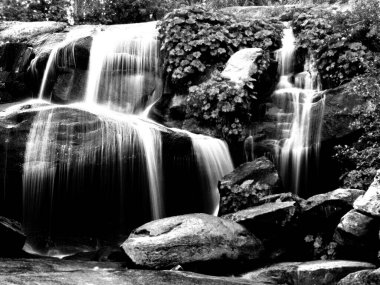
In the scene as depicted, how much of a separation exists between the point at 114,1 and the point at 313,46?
347 inches

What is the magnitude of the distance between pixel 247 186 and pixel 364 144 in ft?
8.73

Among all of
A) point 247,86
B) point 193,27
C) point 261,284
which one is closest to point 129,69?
point 193,27

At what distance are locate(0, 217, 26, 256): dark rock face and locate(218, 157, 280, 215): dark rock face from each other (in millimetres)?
3673

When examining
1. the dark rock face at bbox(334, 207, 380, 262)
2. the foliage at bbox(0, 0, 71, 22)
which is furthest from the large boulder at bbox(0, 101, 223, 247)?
the foliage at bbox(0, 0, 71, 22)

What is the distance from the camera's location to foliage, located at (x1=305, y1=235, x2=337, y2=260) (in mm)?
7020

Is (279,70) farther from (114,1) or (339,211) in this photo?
(114,1)

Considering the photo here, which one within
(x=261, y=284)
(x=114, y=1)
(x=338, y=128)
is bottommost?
(x=261, y=284)

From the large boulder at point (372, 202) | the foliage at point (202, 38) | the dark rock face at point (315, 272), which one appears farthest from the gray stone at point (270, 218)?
the foliage at point (202, 38)

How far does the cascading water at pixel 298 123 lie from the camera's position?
984 centimetres

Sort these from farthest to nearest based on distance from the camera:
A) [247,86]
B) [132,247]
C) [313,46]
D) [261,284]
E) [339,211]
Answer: [313,46]
[247,86]
[339,211]
[132,247]
[261,284]

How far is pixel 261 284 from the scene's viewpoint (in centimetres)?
616

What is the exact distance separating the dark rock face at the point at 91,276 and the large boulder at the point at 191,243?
31 cm

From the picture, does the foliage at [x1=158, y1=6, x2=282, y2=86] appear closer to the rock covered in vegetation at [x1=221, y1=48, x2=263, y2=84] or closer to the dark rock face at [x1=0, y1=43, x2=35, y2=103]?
the rock covered in vegetation at [x1=221, y1=48, x2=263, y2=84]

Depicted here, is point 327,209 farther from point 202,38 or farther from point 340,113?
point 202,38
